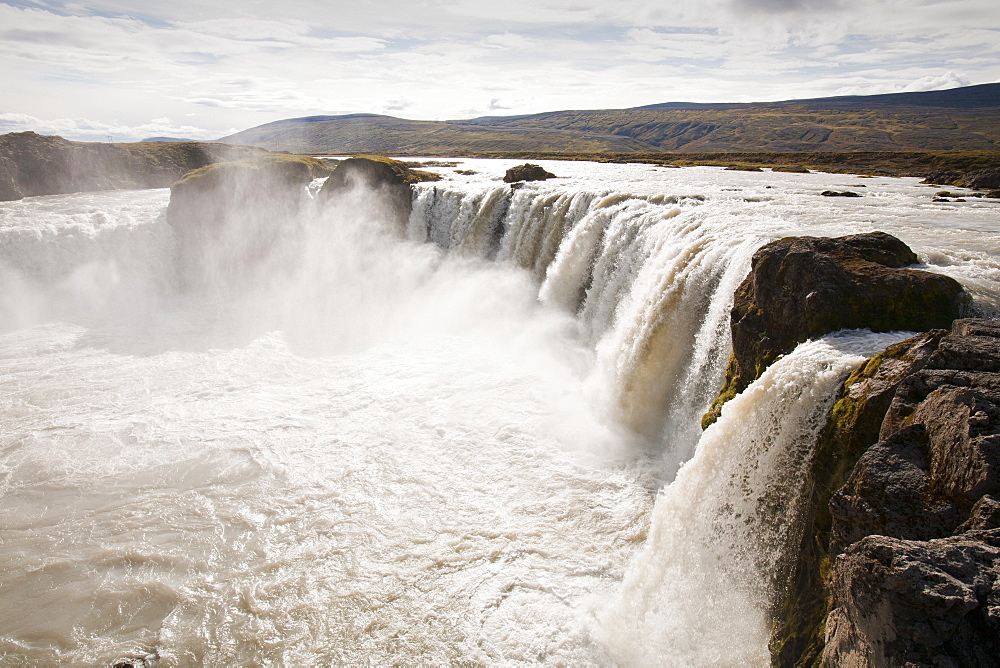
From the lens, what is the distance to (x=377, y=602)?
829 cm

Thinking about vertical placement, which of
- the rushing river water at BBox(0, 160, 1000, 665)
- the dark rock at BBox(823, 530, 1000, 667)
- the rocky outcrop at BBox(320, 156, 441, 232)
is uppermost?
the rocky outcrop at BBox(320, 156, 441, 232)

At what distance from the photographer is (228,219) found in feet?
96.0

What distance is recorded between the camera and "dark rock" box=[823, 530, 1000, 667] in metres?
3.47

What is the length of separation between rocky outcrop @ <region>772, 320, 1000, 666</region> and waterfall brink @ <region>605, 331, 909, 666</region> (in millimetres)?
333

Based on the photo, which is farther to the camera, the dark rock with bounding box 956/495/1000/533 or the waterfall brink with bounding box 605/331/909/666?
the waterfall brink with bounding box 605/331/909/666

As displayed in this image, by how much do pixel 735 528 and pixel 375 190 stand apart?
2622 cm

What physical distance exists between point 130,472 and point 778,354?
44.4 feet

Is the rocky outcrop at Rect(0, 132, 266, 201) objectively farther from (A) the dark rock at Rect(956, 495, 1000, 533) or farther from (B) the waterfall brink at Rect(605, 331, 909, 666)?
(A) the dark rock at Rect(956, 495, 1000, 533)

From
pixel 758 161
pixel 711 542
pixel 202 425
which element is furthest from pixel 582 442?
pixel 758 161

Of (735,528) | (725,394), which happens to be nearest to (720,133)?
(725,394)

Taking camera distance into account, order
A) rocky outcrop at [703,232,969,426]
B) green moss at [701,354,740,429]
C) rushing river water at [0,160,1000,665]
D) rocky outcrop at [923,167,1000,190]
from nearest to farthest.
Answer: rushing river water at [0,160,1000,665], rocky outcrop at [703,232,969,426], green moss at [701,354,740,429], rocky outcrop at [923,167,1000,190]

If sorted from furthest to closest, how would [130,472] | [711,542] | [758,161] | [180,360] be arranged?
[758,161] < [180,360] < [130,472] < [711,542]

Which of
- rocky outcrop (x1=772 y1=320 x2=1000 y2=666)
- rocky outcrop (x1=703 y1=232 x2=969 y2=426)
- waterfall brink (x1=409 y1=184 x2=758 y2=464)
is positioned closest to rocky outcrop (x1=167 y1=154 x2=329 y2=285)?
waterfall brink (x1=409 y1=184 x2=758 y2=464)

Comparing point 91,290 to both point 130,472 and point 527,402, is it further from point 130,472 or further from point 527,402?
point 527,402
